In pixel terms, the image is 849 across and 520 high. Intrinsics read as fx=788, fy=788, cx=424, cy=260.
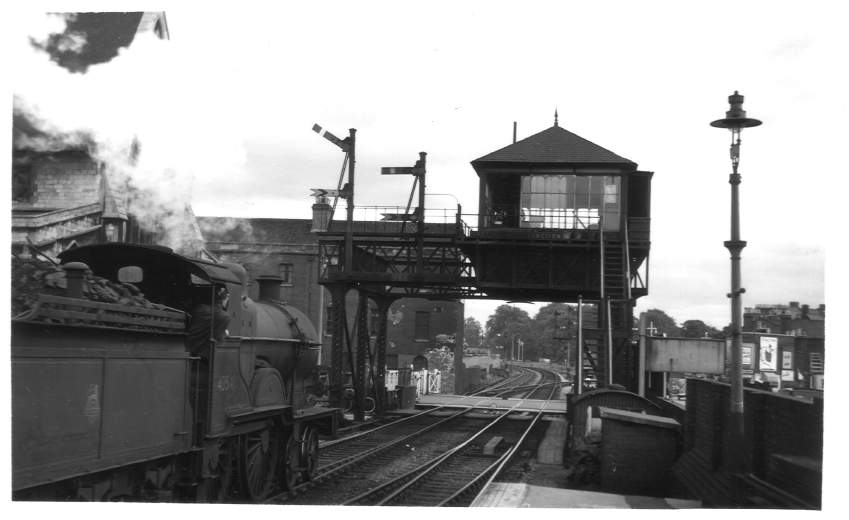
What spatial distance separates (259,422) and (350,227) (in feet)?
38.1

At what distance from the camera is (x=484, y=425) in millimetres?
23875

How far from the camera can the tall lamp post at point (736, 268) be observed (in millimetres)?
8531

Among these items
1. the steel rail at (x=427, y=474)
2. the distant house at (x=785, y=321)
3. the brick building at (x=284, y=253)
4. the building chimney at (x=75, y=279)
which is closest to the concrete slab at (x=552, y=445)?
the steel rail at (x=427, y=474)

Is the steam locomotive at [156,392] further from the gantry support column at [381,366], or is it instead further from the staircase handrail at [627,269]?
the gantry support column at [381,366]

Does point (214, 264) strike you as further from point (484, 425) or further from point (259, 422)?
point (484, 425)

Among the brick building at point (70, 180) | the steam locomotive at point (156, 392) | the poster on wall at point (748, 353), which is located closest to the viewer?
the steam locomotive at point (156, 392)

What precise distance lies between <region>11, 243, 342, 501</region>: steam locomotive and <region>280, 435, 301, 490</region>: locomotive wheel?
0.05ft

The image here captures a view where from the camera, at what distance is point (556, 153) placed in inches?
931

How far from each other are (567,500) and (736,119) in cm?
529

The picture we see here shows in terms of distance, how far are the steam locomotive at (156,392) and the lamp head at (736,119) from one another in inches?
231

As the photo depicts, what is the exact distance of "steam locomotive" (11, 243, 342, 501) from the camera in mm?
6176

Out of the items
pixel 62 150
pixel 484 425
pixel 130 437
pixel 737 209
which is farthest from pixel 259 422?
pixel 484 425

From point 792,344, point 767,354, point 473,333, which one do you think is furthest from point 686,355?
point 473,333

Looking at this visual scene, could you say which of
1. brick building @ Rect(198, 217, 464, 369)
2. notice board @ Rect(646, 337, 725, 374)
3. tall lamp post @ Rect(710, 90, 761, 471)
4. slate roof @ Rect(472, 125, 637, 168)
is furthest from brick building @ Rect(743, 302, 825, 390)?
brick building @ Rect(198, 217, 464, 369)
